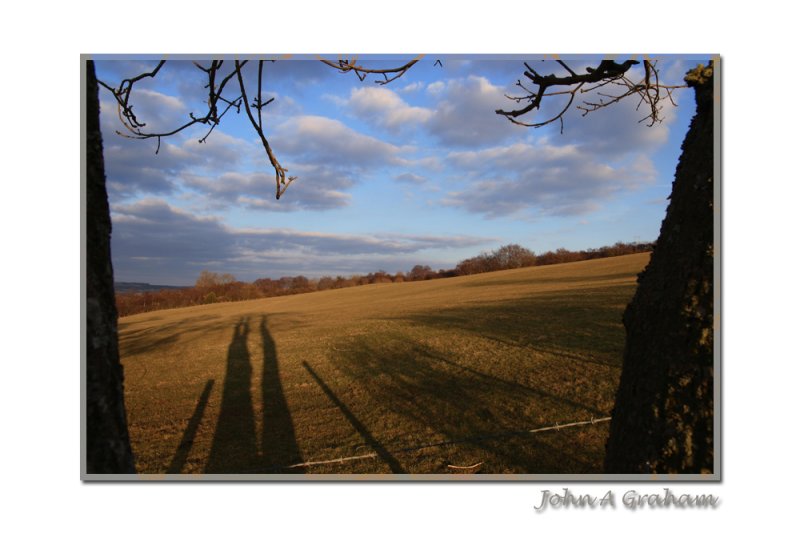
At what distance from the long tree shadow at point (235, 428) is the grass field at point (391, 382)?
0.8 inches

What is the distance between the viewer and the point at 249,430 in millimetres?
4031

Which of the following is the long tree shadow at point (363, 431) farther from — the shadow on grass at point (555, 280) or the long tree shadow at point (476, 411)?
the shadow on grass at point (555, 280)

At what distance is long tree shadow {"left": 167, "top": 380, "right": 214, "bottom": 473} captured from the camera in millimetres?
3400

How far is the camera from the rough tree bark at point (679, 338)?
1577 millimetres

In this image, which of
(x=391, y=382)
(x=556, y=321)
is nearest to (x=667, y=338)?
(x=391, y=382)

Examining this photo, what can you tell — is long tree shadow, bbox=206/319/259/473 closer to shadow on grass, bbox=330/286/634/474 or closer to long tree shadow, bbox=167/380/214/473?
long tree shadow, bbox=167/380/214/473

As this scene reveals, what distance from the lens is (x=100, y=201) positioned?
4.91 ft

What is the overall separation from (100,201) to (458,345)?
5.55 meters

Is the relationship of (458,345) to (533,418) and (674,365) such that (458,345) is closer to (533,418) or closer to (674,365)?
(533,418)

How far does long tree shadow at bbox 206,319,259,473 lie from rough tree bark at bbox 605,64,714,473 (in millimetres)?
2719

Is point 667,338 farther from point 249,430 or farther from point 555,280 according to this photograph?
point 555,280

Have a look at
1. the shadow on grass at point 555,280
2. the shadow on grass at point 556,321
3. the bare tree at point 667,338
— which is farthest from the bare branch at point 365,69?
the shadow on grass at point 555,280

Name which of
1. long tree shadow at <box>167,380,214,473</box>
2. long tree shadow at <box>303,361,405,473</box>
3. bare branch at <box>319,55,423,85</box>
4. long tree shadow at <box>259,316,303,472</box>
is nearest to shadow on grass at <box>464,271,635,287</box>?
long tree shadow at <box>303,361,405,473</box>
